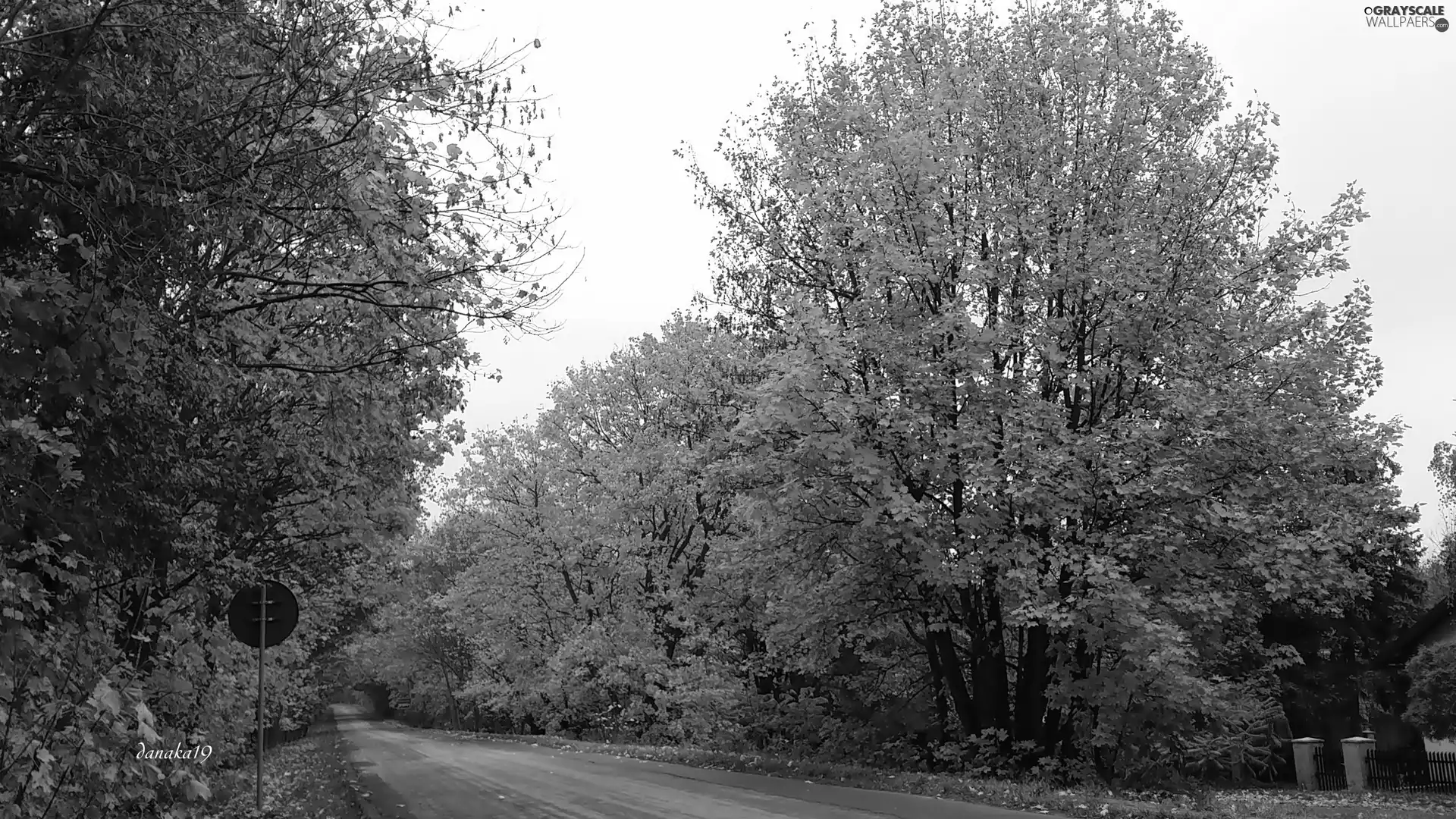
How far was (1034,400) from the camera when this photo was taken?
1731 cm

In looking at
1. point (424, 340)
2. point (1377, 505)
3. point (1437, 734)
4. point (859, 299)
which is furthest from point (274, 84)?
point (1437, 734)

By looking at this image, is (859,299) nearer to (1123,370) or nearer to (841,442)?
(841,442)

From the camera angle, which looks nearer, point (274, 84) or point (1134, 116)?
point (274, 84)

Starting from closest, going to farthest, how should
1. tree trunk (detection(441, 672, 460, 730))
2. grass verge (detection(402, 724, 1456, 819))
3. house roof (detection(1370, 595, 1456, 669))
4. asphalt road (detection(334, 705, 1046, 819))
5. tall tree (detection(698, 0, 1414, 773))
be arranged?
grass verge (detection(402, 724, 1456, 819)) → asphalt road (detection(334, 705, 1046, 819)) → tall tree (detection(698, 0, 1414, 773)) → house roof (detection(1370, 595, 1456, 669)) → tree trunk (detection(441, 672, 460, 730))

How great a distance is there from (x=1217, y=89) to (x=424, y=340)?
15.9m

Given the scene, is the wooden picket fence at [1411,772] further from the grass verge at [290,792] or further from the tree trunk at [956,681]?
the grass verge at [290,792]

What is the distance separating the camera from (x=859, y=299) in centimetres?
1817

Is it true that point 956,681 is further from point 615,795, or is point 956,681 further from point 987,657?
point 615,795

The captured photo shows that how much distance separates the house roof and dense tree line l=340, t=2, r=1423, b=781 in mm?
17427

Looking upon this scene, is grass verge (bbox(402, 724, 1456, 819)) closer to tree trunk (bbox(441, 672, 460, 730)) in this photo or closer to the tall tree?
the tall tree

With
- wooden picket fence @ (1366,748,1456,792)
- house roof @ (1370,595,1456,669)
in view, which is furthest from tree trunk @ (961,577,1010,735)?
house roof @ (1370,595,1456,669)

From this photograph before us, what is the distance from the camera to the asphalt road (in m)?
13.6

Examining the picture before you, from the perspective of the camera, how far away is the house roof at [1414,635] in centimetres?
3559

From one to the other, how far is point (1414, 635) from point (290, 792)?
35536mm
